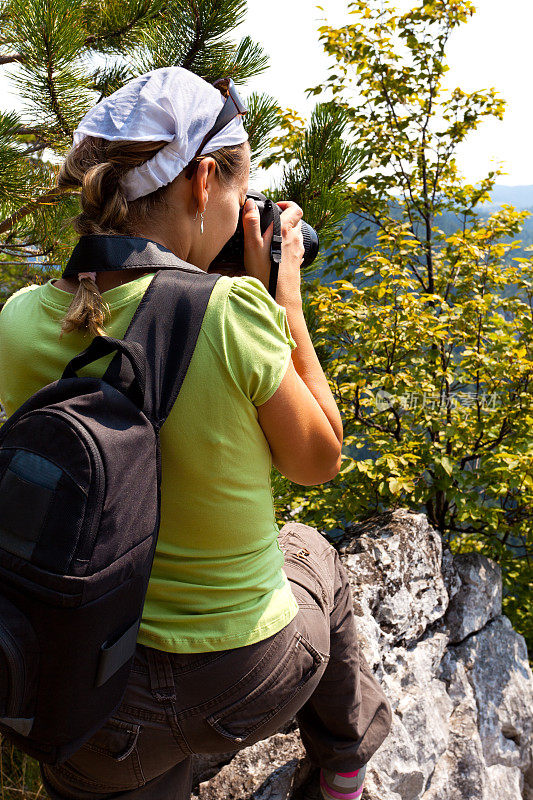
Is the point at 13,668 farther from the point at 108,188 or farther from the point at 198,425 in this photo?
the point at 108,188

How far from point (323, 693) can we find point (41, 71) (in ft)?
7.24

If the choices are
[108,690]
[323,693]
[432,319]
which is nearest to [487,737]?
[323,693]

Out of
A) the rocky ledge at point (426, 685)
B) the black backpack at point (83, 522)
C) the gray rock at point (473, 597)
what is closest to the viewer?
the black backpack at point (83, 522)

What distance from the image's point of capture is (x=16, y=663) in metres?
0.76

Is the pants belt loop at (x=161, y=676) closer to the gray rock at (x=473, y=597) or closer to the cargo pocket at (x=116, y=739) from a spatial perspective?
the cargo pocket at (x=116, y=739)

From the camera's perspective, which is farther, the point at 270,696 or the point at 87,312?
the point at 270,696

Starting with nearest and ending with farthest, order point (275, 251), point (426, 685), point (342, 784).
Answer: point (275, 251)
point (342, 784)
point (426, 685)

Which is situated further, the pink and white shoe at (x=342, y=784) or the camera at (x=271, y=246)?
the pink and white shoe at (x=342, y=784)

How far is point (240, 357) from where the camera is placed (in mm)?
873

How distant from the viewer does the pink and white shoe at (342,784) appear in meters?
1.67

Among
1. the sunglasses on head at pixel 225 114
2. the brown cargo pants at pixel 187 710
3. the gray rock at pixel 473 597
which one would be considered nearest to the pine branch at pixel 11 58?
the sunglasses on head at pixel 225 114

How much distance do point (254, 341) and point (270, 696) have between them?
2.12 ft

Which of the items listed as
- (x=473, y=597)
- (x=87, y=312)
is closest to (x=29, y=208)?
(x=87, y=312)

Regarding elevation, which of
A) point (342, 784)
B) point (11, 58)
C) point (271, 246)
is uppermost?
point (11, 58)
